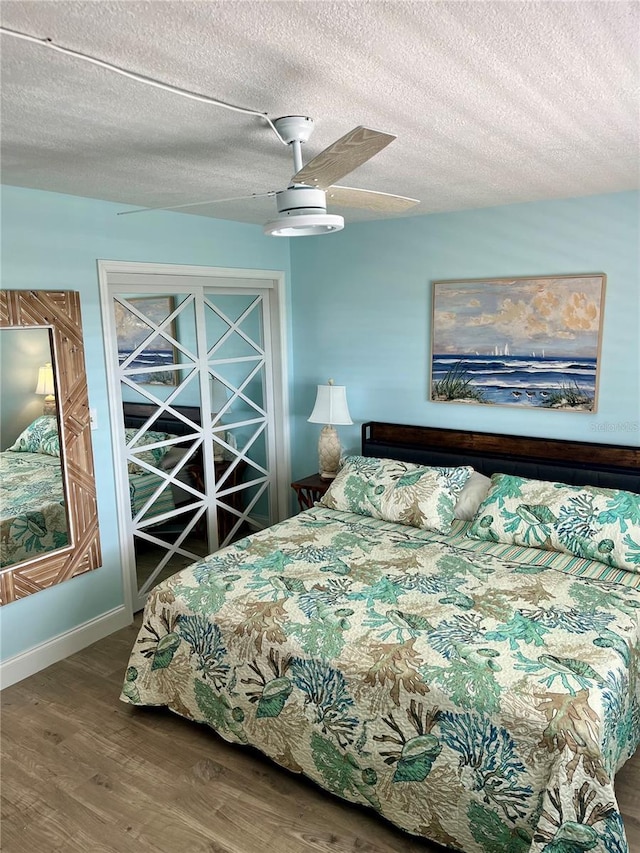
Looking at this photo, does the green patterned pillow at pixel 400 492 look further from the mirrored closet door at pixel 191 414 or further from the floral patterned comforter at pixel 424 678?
the mirrored closet door at pixel 191 414

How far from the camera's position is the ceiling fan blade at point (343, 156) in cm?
155

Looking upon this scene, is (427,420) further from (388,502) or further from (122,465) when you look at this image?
(122,465)

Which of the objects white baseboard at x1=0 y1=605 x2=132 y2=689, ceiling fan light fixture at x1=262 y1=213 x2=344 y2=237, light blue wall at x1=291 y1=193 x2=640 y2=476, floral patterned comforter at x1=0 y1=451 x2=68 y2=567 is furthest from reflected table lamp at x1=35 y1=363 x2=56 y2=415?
light blue wall at x1=291 y1=193 x2=640 y2=476

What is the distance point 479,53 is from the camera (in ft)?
4.98

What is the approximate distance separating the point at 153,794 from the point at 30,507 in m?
1.54

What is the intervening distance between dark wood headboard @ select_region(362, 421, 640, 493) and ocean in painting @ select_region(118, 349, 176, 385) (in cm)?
142

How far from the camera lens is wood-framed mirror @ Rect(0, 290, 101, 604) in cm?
307

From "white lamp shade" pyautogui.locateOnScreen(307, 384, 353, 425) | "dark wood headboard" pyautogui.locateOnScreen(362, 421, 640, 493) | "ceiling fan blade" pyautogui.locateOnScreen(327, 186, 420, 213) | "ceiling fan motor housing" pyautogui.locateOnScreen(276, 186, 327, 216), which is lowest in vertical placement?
"dark wood headboard" pyautogui.locateOnScreen(362, 421, 640, 493)

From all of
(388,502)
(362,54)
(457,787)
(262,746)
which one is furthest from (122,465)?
(362,54)

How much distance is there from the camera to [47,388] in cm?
317

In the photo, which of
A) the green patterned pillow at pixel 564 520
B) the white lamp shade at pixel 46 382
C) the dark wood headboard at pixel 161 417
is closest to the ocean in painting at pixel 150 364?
the dark wood headboard at pixel 161 417

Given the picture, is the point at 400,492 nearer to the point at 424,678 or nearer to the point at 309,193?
the point at 424,678

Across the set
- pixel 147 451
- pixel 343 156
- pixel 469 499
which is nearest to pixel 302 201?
pixel 343 156

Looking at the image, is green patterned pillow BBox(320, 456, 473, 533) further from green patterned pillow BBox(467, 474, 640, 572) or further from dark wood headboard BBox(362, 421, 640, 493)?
dark wood headboard BBox(362, 421, 640, 493)
